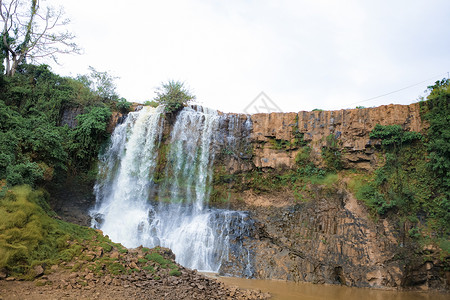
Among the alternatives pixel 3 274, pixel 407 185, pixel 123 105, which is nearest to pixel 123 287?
pixel 3 274

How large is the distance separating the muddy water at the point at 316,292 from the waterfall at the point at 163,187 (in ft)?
8.78

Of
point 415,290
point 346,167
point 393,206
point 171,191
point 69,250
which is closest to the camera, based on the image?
point 69,250

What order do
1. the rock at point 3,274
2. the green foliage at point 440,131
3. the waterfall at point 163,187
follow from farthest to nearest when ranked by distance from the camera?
the waterfall at point 163,187
the green foliage at point 440,131
the rock at point 3,274

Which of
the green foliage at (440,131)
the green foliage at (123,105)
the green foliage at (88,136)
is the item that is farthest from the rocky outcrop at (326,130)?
the green foliage at (88,136)

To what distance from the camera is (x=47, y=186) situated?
1456 centimetres

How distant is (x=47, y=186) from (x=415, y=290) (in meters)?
16.4

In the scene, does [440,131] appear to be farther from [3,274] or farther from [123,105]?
[123,105]

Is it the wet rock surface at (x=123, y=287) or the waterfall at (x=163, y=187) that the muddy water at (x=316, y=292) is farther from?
the waterfall at (x=163, y=187)

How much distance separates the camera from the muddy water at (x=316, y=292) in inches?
378

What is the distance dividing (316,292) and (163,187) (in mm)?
9724

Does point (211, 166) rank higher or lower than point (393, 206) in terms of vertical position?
higher

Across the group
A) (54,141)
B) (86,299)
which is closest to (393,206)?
(86,299)

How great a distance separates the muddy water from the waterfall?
2677 mm

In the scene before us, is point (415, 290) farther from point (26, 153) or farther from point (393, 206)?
point (26, 153)
